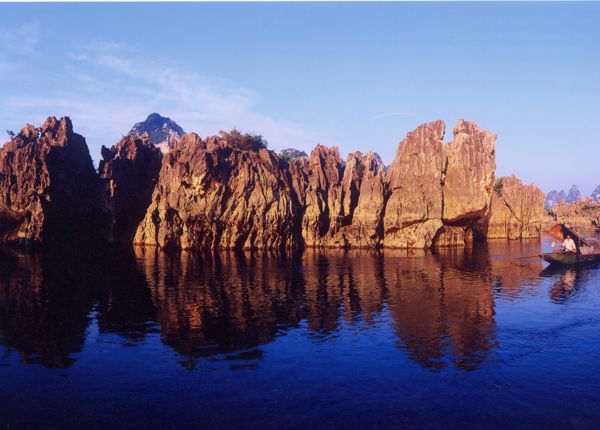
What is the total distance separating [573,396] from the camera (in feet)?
50.8

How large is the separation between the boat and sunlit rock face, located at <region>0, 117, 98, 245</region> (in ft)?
274

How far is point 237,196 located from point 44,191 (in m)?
40.8

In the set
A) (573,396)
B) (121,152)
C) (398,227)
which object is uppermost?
(121,152)

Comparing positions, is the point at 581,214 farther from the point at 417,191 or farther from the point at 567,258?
the point at 567,258

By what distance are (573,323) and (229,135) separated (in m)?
86.3

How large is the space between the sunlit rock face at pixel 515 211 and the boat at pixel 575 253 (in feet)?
234

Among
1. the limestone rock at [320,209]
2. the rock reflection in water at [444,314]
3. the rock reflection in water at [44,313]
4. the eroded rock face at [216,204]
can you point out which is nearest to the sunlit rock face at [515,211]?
the limestone rock at [320,209]

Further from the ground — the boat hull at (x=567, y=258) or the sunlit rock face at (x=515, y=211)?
the sunlit rock face at (x=515, y=211)

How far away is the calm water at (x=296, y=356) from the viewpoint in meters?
14.1

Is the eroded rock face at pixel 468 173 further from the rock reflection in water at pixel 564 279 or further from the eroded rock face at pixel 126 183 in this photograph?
the eroded rock face at pixel 126 183

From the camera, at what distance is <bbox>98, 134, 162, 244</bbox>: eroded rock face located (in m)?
96.6

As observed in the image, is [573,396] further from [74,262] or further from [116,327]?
[74,262]

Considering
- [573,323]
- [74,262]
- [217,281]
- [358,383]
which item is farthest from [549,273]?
[74,262]

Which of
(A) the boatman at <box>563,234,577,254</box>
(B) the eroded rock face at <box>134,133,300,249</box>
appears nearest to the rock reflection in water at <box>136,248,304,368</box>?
(B) the eroded rock face at <box>134,133,300,249</box>
